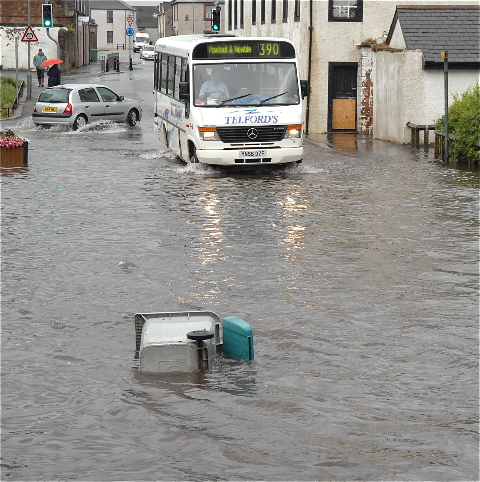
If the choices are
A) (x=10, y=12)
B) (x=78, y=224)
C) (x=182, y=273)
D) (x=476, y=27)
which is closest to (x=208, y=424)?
(x=182, y=273)

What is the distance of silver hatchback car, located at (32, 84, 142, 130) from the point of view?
32.0m

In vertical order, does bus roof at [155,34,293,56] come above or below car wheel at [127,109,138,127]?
above

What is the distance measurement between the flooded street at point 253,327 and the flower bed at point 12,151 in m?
3.48

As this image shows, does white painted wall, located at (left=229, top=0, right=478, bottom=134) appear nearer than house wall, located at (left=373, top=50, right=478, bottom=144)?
No

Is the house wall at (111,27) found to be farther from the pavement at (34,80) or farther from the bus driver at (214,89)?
the bus driver at (214,89)

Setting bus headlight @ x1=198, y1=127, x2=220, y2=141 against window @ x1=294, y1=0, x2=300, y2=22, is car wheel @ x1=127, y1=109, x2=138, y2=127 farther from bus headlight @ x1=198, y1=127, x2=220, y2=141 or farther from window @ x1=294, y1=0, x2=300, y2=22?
bus headlight @ x1=198, y1=127, x2=220, y2=141

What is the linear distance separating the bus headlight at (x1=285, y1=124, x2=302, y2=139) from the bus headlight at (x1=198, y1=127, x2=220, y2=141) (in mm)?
1468

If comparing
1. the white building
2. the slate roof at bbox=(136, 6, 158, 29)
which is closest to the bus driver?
the white building

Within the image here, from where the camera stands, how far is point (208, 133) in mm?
21234

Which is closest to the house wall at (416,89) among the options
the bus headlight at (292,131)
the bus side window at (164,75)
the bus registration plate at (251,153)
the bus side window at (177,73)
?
the bus side window at (164,75)

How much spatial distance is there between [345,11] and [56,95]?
9.65 metres

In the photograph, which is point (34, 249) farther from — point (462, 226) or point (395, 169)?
point (395, 169)

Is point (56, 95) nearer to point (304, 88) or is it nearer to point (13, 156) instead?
point (13, 156)

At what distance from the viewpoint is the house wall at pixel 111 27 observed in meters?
142
